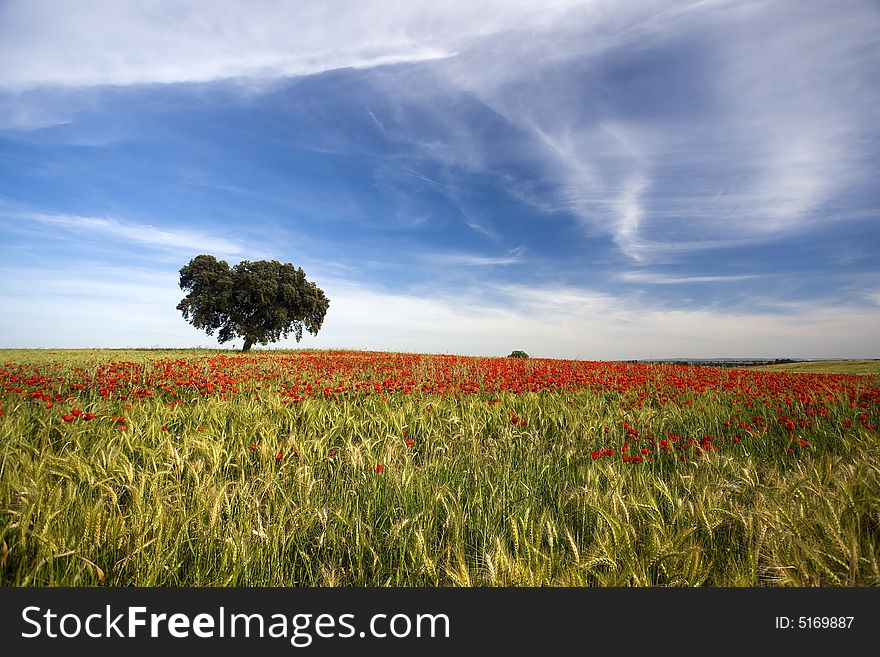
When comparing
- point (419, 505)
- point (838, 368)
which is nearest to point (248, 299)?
point (419, 505)

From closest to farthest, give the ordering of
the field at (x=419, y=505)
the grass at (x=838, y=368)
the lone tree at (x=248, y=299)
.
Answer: the field at (x=419, y=505)
the grass at (x=838, y=368)
the lone tree at (x=248, y=299)

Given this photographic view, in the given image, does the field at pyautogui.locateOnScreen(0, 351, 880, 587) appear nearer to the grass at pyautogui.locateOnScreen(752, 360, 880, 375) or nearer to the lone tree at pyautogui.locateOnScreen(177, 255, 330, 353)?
the grass at pyautogui.locateOnScreen(752, 360, 880, 375)

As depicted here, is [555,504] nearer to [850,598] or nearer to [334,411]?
[850,598]

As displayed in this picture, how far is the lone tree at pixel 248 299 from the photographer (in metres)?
36.5

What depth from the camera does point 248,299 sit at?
120ft

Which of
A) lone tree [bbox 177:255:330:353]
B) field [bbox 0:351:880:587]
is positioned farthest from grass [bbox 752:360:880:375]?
lone tree [bbox 177:255:330:353]

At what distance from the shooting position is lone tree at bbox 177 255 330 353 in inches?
1438

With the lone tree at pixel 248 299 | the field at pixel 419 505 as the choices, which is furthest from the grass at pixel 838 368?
the lone tree at pixel 248 299

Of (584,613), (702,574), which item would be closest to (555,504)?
(702,574)

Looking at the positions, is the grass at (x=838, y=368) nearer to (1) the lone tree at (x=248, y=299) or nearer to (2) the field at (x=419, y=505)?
(2) the field at (x=419, y=505)

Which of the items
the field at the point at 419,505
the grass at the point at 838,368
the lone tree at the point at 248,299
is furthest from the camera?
the lone tree at the point at 248,299

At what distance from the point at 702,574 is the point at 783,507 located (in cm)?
86

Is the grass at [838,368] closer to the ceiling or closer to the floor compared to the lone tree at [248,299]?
closer to the floor

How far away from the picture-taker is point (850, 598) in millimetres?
2057
